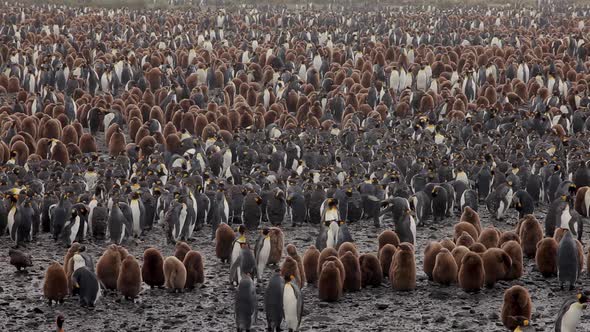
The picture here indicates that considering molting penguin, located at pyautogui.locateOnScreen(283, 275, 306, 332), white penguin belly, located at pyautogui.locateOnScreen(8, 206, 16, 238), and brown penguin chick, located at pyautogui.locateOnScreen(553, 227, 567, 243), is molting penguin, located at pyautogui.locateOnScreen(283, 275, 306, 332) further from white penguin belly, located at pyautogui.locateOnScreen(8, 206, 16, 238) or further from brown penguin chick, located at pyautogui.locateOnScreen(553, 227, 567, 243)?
white penguin belly, located at pyautogui.locateOnScreen(8, 206, 16, 238)

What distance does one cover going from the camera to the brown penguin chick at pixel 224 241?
10.4 meters

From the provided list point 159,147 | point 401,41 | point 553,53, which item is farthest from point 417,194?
point 401,41

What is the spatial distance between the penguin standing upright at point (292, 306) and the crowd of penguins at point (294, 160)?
3cm

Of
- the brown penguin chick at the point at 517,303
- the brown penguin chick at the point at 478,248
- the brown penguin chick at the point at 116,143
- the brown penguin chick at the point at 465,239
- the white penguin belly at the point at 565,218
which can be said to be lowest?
the brown penguin chick at the point at 517,303

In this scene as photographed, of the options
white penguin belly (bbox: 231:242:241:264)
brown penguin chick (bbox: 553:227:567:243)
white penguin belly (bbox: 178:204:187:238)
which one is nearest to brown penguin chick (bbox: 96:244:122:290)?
white penguin belly (bbox: 231:242:241:264)

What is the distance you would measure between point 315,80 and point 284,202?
9898 millimetres

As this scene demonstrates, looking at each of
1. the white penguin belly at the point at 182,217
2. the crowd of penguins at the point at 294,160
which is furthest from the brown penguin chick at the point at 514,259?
the white penguin belly at the point at 182,217

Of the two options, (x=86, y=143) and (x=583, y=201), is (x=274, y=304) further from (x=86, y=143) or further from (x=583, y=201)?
(x=86, y=143)

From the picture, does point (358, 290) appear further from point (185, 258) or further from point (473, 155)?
point (473, 155)

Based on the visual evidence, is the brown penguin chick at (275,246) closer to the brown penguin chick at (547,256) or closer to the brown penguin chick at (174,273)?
the brown penguin chick at (174,273)

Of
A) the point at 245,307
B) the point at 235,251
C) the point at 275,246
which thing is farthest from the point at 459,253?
the point at 245,307

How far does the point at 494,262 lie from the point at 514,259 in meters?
0.37

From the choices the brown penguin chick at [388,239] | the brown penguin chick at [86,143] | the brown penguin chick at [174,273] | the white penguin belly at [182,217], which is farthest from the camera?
the brown penguin chick at [86,143]

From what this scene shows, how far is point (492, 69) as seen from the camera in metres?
22.1
